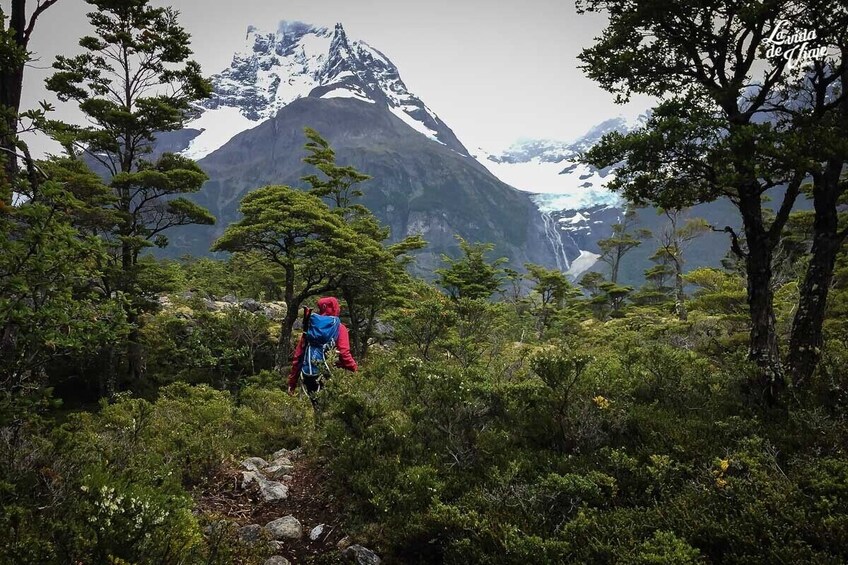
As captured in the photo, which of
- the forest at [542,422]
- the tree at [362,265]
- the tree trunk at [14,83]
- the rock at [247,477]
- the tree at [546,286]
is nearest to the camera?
the forest at [542,422]

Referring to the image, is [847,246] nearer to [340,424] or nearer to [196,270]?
[340,424]

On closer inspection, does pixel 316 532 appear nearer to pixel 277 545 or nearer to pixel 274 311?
pixel 277 545

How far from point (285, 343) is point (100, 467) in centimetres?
1360

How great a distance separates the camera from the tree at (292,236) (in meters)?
15.5

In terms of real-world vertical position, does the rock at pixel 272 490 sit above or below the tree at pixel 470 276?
below

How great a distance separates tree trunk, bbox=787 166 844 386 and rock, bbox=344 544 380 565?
19.4ft

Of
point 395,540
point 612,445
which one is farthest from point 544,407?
point 395,540

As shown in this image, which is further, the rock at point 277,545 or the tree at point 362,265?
the tree at point 362,265

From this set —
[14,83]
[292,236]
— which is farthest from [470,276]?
[14,83]

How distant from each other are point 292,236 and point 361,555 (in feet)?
45.1

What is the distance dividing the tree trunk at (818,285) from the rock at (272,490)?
271 inches

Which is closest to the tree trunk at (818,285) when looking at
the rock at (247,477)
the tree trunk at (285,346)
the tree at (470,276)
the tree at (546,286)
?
the rock at (247,477)

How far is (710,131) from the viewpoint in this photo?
562 centimetres

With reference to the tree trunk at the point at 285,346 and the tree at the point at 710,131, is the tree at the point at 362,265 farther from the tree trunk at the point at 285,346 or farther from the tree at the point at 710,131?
the tree at the point at 710,131
